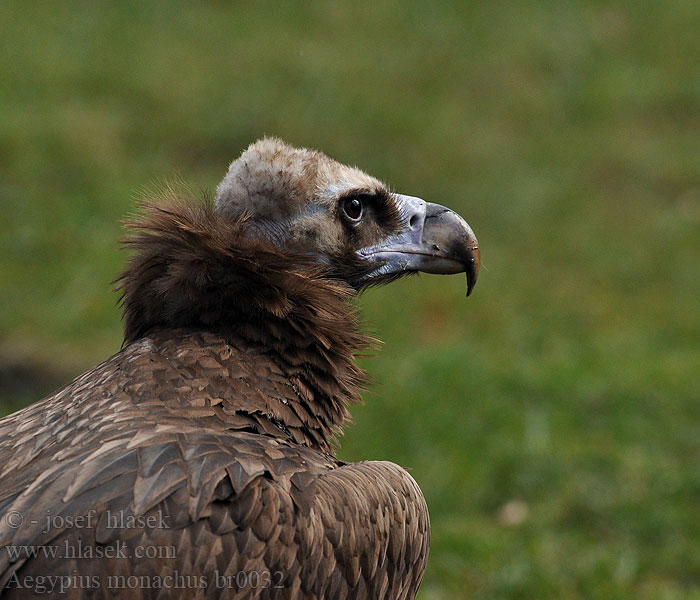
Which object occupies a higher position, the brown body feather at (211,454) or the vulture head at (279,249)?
the vulture head at (279,249)

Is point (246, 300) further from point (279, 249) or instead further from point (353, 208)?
point (353, 208)

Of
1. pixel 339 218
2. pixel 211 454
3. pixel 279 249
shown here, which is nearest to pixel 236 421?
pixel 211 454

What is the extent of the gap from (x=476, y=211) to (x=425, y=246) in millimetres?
5626

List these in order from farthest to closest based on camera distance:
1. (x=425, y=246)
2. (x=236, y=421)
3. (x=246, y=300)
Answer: (x=425, y=246) < (x=246, y=300) < (x=236, y=421)

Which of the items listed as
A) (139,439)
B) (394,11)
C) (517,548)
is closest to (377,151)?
(394,11)

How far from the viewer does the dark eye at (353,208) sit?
3.65 meters

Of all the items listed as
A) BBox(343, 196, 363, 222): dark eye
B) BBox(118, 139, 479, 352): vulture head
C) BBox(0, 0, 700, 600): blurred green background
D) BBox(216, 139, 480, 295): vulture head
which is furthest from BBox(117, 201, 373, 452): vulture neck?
BBox(0, 0, 700, 600): blurred green background

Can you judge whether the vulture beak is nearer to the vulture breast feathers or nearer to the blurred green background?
→ the vulture breast feathers

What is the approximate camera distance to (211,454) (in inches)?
110

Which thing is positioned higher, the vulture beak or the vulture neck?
the vulture beak

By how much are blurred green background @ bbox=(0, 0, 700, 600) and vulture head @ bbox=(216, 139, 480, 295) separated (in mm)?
1908

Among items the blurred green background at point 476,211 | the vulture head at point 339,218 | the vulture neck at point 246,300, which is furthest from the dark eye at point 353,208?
the blurred green background at point 476,211

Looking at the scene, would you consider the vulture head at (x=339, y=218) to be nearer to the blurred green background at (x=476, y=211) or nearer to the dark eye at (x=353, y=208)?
the dark eye at (x=353, y=208)

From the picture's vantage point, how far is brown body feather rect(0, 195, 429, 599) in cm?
260
